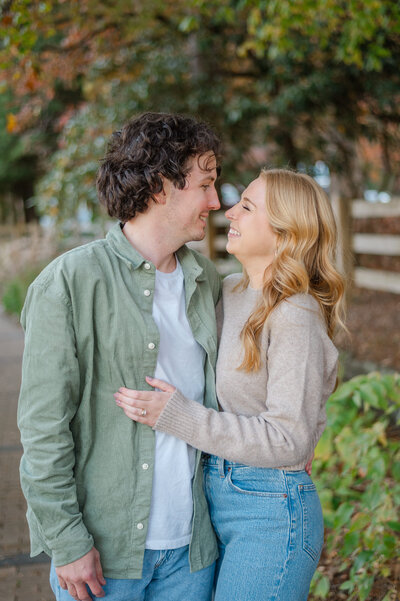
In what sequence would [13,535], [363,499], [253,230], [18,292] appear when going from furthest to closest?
[18,292], [13,535], [363,499], [253,230]

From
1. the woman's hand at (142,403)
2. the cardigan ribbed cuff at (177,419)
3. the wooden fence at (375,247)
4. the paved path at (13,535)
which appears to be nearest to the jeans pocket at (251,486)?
the cardigan ribbed cuff at (177,419)

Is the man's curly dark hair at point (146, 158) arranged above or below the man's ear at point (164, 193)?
above

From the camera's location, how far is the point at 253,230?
86.7 inches

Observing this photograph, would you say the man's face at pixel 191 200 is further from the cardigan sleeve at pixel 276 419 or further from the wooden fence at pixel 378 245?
the wooden fence at pixel 378 245

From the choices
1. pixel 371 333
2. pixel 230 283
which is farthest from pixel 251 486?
pixel 371 333

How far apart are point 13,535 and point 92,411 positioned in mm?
2357

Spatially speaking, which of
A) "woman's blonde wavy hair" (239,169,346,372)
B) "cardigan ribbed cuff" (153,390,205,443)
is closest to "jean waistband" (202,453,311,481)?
"cardigan ribbed cuff" (153,390,205,443)

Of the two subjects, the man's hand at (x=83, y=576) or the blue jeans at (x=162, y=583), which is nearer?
the man's hand at (x=83, y=576)

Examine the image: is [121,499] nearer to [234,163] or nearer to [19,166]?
[234,163]

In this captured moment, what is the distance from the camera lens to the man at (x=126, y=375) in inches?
72.2

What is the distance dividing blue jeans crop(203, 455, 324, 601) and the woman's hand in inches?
11.6

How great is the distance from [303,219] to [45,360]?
0.92m

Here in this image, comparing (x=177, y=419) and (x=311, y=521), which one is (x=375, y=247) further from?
(x=177, y=419)

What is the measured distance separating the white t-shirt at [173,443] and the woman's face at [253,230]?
0.28 m
